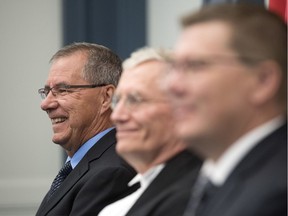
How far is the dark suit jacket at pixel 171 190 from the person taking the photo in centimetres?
241

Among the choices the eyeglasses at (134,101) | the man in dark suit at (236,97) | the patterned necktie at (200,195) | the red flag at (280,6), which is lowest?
the patterned necktie at (200,195)

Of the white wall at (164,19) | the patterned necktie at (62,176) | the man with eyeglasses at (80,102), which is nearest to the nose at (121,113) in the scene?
the man with eyeglasses at (80,102)

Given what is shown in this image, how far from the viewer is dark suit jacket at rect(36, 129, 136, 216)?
124 inches

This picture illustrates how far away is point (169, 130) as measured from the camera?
100.0 inches

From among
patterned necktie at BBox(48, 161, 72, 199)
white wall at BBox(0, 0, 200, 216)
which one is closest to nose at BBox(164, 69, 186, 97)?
patterned necktie at BBox(48, 161, 72, 199)

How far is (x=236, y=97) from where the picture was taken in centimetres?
184

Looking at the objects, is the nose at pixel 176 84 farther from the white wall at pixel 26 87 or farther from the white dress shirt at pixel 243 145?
the white wall at pixel 26 87

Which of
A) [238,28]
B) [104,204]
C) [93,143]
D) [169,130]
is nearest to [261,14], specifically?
[238,28]

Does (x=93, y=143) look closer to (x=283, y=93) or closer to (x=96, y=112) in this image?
(x=96, y=112)

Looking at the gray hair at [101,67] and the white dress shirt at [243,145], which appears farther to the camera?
the gray hair at [101,67]

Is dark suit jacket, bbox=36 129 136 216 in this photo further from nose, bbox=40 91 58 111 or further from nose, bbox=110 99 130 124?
nose, bbox=110 99 130 124

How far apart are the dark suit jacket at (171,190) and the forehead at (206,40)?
A: 60cm

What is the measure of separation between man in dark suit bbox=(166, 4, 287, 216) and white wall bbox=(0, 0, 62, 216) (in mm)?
3674

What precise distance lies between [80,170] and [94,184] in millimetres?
245
